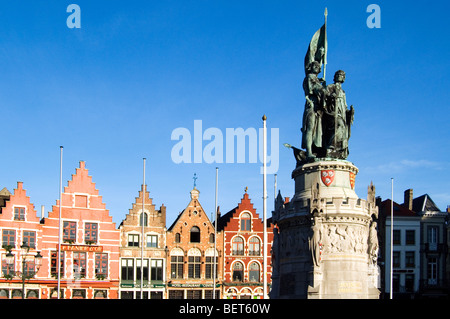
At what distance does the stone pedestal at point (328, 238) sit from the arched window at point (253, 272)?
30.8 meters

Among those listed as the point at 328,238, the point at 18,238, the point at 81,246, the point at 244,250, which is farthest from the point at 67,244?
the point at 328,238

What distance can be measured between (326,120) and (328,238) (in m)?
5.76

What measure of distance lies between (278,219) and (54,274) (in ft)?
100

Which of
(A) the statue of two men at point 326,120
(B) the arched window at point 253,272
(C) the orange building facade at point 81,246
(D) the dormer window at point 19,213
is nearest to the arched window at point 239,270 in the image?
(B) the arched window at point 253,272

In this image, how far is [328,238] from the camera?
29.2m

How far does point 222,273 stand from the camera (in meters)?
61.3

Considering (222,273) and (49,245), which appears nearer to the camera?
(49,245)

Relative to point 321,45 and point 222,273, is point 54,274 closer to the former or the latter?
point 222,273

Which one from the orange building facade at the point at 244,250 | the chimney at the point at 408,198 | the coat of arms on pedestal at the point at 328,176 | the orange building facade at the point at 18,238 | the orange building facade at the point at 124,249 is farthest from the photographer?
the chimney at the point at 408,198

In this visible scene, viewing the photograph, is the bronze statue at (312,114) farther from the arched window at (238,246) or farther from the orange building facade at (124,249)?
the arched window at (238,246)

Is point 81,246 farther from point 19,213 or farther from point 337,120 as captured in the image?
point 337,120

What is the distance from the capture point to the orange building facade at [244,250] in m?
61.2
